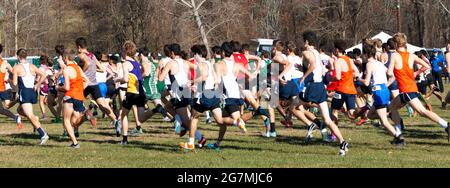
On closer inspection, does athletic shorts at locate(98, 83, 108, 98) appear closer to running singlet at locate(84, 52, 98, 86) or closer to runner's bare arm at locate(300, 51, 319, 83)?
running singlet at locate(84, 52, 98, 86)

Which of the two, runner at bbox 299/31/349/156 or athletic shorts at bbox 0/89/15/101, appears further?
athletic shorts at bbox 0/89/15/101

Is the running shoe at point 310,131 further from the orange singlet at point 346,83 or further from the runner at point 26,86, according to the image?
the runner at point 26,86

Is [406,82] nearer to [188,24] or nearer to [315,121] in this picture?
[315,121]

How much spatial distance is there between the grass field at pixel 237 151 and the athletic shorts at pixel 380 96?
83cm

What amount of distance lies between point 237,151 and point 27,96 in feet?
16.3

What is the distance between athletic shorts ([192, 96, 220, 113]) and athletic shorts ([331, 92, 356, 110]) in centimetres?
334

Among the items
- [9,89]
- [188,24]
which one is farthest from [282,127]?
[188,24]

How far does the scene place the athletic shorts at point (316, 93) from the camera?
45.4ft

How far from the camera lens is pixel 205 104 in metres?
13.2

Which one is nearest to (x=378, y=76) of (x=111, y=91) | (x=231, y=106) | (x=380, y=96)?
(x=380, y=96)

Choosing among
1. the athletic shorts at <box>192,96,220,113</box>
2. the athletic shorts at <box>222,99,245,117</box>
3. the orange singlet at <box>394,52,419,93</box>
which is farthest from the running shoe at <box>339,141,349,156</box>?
the athletic shorts at <box>192,96,220,113</box>

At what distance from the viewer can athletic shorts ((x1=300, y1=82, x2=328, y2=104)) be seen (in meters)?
13.8

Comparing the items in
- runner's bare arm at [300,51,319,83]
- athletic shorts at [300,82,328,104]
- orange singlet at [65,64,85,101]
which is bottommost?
athletic shorts at [300,82,328,104]

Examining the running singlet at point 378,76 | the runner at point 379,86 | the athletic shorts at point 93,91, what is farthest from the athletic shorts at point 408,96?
the athletic shorts at point 93,91
